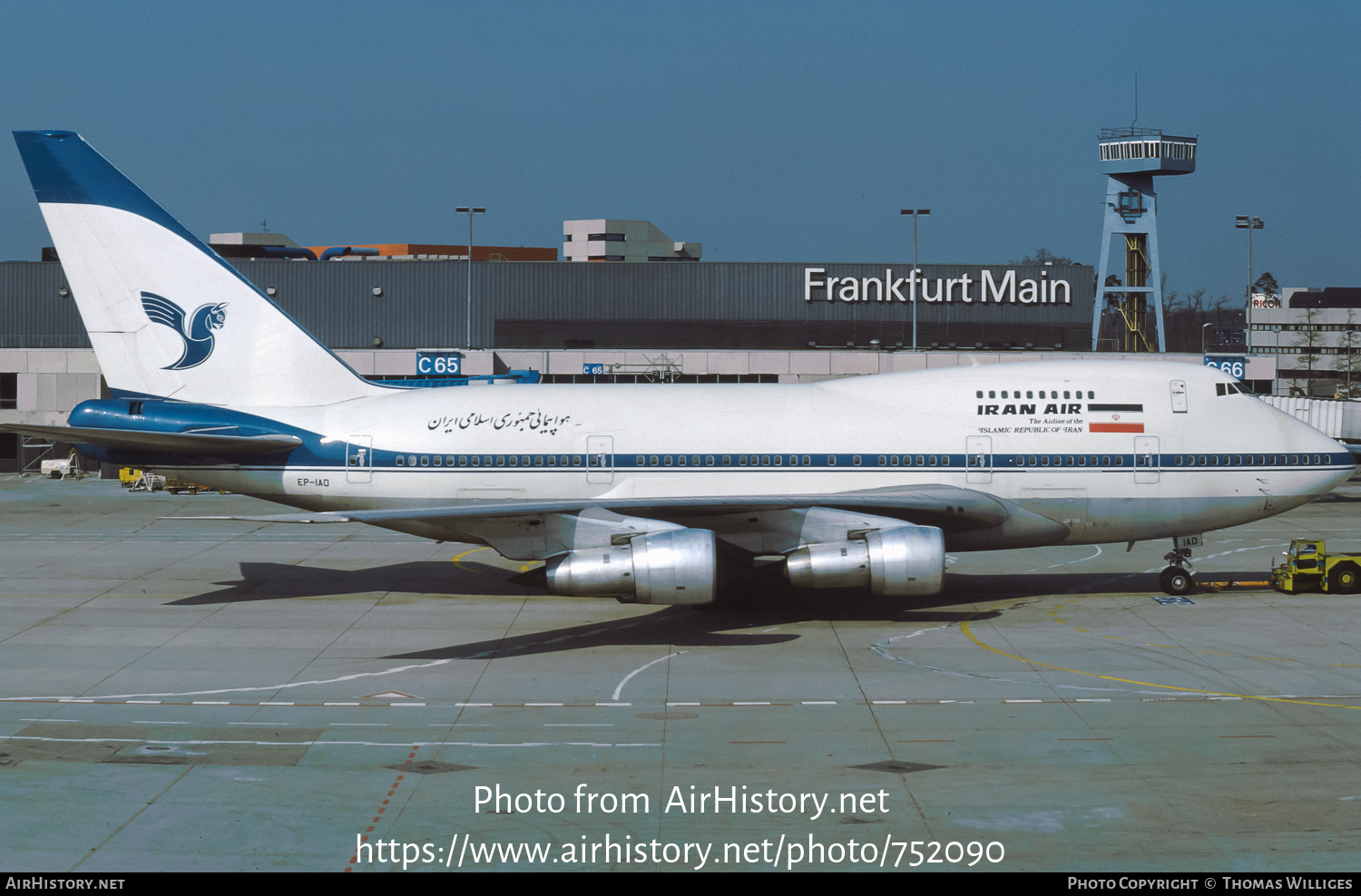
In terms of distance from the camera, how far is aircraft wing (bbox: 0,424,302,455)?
27844 millimetres

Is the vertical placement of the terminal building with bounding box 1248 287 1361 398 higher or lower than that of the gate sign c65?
higher

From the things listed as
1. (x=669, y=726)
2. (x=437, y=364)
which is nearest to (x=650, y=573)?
(x=669, y=726)

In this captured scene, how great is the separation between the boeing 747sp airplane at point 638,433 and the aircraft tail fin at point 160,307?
0.05m

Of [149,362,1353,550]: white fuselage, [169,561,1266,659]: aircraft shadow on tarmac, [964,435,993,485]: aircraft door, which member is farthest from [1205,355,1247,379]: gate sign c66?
[964,435,993,485]: aircraft door

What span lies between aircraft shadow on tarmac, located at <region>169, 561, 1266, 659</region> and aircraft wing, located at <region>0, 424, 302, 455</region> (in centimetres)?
398

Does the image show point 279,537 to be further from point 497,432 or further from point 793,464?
point 793,464

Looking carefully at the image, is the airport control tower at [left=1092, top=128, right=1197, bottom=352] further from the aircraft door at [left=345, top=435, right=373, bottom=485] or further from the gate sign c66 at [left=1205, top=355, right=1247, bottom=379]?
the aircraft door at [left=345, top=435, right=373, bottom=485]

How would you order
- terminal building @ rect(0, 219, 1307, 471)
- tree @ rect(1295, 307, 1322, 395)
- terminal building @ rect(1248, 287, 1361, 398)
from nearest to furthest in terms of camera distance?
terminal building @ rect(0, 219, 1307, 471) < tree @ rect(1295, 307, 1322, 395) < terminal building @ rect(1248, 287, 1361, 398)

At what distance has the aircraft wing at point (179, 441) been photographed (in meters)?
27.8

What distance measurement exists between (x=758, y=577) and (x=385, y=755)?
13831 mm

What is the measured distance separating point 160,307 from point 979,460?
829 inches

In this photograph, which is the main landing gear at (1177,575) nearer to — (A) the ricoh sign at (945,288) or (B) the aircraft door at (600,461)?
(B) the aircraft door at (600,461)

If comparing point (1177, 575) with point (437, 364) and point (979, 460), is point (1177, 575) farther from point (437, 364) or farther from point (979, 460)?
point (437, 364)

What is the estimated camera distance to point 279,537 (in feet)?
137
